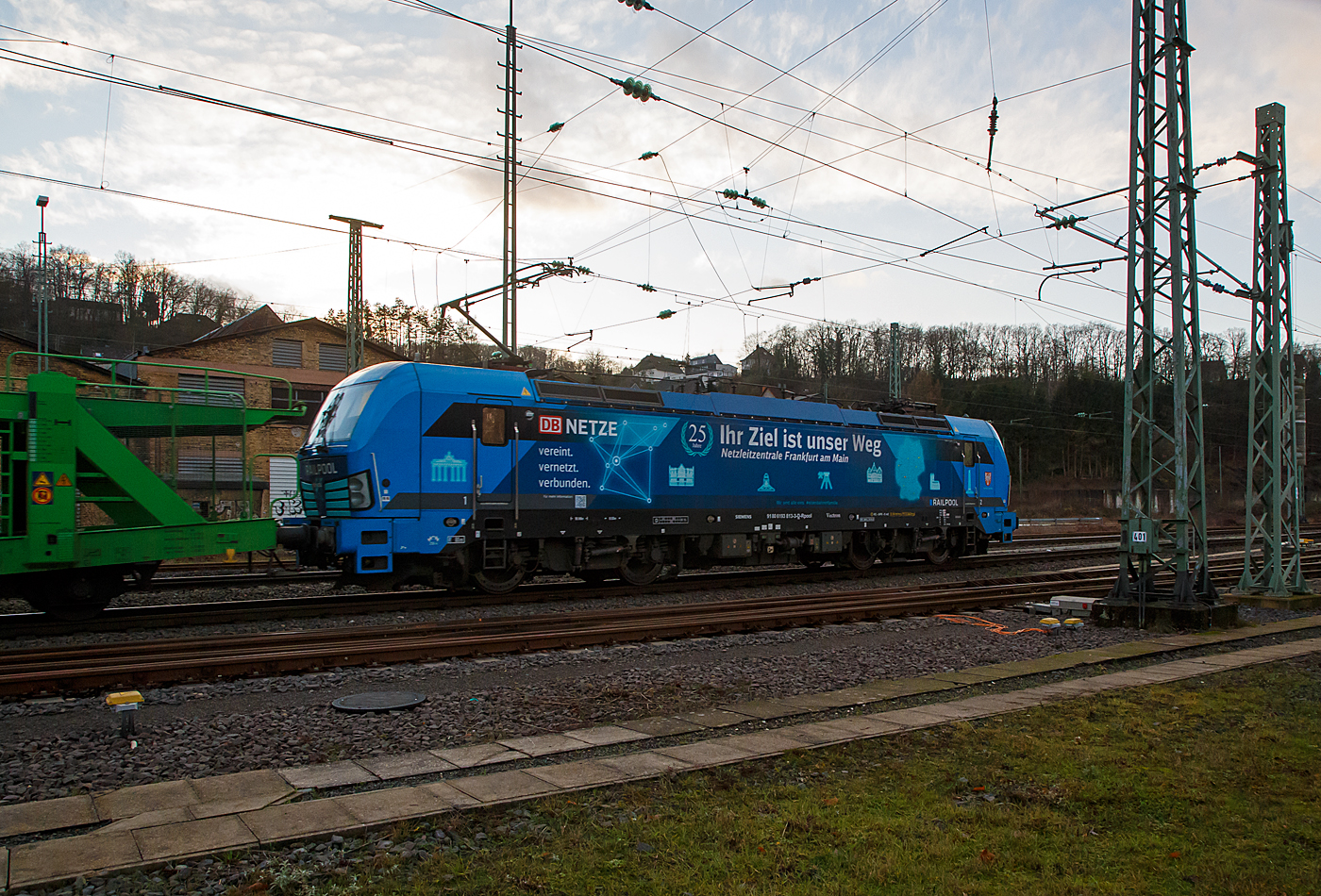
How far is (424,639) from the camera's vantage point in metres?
10.2

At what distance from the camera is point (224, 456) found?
98.7ft

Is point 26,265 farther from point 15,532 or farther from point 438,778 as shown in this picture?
point 438,778

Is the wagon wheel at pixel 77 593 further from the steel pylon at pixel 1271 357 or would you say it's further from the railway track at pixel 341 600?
the steel pylon at pixel 1271 357

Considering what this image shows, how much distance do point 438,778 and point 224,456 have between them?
28496 mm

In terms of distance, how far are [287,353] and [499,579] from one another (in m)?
26.9

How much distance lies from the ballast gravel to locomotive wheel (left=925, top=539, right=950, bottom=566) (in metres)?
10.6

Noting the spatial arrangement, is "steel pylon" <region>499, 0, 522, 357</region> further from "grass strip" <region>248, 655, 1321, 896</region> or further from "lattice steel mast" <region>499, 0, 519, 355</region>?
"grass strip" <region>248, 655, 1321, 896</region>

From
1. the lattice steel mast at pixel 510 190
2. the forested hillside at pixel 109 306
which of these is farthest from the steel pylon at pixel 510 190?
the forested hillside at pixel 109 306

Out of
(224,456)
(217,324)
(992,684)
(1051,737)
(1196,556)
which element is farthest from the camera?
(217,324)

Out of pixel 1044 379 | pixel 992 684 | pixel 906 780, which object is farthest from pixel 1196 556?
pixel 1044 379

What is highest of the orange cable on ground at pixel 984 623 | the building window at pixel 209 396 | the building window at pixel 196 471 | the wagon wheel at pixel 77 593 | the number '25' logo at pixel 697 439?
the building window at pixel 209 396

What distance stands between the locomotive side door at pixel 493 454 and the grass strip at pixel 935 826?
9.23m

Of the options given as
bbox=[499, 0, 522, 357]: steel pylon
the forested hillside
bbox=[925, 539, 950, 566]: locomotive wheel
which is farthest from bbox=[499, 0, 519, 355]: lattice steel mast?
the forested hillside

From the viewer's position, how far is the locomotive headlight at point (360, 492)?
42.5 feet
